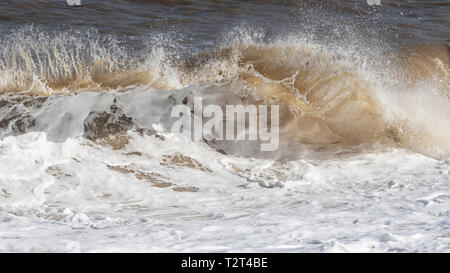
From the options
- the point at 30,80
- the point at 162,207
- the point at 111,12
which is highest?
the point at 111,12

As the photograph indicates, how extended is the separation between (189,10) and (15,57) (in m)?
4.45

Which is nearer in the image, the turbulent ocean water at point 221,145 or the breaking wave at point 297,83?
the turbulent ocean water at point 221,145

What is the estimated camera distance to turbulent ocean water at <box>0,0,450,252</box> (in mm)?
4023

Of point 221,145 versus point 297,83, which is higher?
point 297,83

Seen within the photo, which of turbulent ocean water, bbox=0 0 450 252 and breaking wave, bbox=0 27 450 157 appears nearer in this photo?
turbulent ocean water, bbox=0 0 450 252

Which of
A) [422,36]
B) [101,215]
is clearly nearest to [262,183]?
[101,215]

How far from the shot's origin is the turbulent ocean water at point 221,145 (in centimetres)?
402

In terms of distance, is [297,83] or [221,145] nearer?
[221,145]

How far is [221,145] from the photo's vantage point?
6203 mm

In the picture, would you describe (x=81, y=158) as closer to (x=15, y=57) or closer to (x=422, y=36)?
(x=15, y=57)
